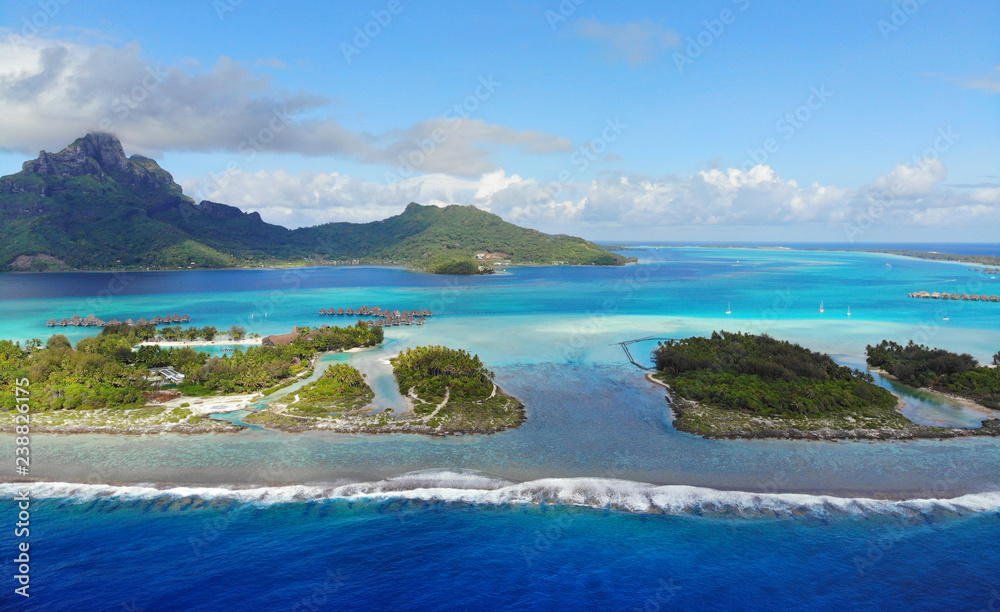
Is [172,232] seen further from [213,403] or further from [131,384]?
[213,403]

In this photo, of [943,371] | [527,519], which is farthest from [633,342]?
[527,519]

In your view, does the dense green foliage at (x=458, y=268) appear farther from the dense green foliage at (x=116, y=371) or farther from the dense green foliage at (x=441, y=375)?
the dense green foliage at (x=441, y=375)

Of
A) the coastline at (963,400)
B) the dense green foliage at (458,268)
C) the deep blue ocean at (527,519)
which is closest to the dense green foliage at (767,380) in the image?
the deep blue ocean at (527,519)

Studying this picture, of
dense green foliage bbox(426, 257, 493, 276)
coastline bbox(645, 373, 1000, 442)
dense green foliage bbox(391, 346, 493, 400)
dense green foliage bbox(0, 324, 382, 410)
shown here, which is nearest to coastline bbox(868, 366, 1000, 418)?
coastline bbox(645, 373, 1000, 442)

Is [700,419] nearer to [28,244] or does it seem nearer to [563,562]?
[563,562]

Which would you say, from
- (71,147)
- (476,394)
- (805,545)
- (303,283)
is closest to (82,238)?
(71,147)

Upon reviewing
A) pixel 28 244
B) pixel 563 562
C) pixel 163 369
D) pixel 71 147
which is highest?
pixel 71 147

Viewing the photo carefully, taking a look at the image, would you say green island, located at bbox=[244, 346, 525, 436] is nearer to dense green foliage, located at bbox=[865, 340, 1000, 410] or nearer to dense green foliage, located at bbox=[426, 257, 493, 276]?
dense green foliage, located at bbox=[865, 340, 1000, 410]
